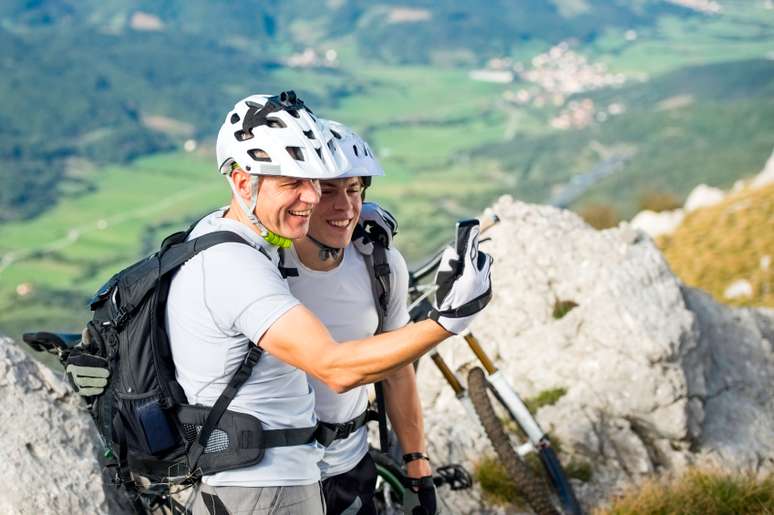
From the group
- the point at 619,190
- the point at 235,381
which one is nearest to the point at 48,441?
the point at 235,381

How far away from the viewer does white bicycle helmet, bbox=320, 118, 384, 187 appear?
414 centimetres

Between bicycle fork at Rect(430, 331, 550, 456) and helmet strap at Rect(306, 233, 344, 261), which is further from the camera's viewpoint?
bicycle fork at Rect(430, 331, 550, 456)

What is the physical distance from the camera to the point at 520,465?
701cm

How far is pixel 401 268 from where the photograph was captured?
458 centimetres

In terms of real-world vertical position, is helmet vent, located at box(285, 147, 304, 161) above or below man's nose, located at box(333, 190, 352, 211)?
above

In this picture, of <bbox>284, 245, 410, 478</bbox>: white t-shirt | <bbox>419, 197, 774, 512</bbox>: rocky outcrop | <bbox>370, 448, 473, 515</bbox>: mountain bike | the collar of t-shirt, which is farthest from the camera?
<bbox>419, 197, 774, 512</bbox>: rocky outcrop

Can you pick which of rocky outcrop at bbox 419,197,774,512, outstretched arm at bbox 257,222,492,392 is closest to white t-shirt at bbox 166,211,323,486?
outstretched arm at bbox 257,222,492,392

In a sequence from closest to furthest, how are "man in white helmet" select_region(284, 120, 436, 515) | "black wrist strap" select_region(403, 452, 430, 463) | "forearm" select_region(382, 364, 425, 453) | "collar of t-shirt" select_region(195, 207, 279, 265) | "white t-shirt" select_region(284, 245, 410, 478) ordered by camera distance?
"collar of t-shirt" select_region(195, 207, 279, 265) < "man in white helmet" select_region(284, 120, 436, 515) < "white t-shirt" select_region(284, 245, 410, 478) < "forearm" select_region(382, 364, 425, 453) < "black wrist strap" select_region(403, 452, 430, 463)

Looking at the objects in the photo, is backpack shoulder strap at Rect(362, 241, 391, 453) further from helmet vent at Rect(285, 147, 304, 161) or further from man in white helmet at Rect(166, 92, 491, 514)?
helmet vent at Rect(285, 147, 304, 161)

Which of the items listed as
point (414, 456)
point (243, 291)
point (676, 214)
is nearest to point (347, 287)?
point (243, 291)

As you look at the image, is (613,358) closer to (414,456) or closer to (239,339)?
(414,456)

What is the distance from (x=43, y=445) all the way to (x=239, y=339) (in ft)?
6.36

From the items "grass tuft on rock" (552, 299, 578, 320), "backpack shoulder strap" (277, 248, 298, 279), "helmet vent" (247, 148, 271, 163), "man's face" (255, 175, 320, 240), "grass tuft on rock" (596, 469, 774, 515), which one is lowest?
"grass tuft on rock" (596, 469, 774, 515)

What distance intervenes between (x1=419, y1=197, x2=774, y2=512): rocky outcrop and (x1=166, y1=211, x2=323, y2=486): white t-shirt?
3815 millimetres
